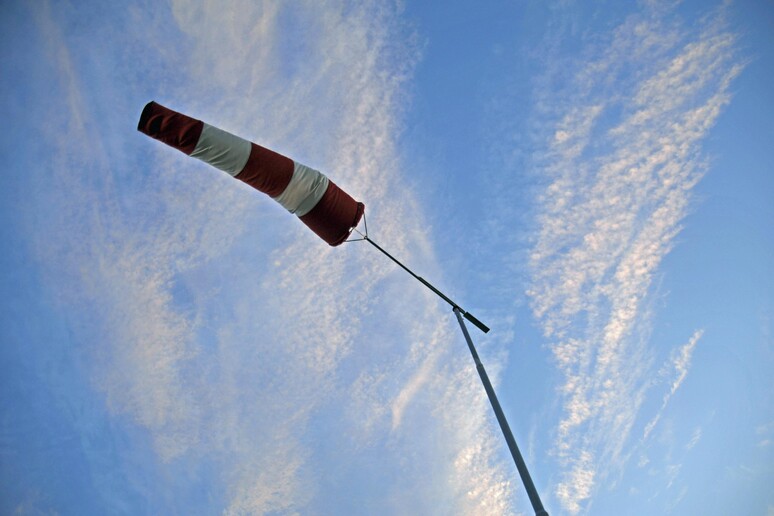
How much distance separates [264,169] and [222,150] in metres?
1.13

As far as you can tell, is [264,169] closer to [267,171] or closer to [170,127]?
[267,171]

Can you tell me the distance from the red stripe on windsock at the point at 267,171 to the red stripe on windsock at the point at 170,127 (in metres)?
1.39

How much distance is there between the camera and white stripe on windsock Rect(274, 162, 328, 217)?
39.0 ft

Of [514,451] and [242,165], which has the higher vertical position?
[242,165]

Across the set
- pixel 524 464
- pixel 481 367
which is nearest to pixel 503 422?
pixel 524 464

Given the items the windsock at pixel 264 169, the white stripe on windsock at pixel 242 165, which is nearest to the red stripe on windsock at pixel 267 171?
the windsock at pixel 264 169

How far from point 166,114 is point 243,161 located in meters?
1.96

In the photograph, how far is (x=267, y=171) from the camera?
1129cm

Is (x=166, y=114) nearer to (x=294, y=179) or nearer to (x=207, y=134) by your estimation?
(x=207, y=134)

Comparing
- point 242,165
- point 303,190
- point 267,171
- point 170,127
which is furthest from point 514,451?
point 170,127

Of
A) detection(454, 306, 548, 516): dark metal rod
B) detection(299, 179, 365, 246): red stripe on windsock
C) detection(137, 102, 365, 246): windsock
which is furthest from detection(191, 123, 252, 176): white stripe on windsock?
detection(454, 306, 548, 516): dark metal rod

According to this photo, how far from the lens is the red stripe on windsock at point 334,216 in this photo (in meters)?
12.4

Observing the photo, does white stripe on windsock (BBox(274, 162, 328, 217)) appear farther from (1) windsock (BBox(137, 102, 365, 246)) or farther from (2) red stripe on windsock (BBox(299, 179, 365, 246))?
(2) red stripe on windsock (BBox(299, 179, 365, 246))

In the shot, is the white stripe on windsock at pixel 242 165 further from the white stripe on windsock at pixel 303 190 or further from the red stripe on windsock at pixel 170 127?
the red stripe on windsock at pixel 170 127
